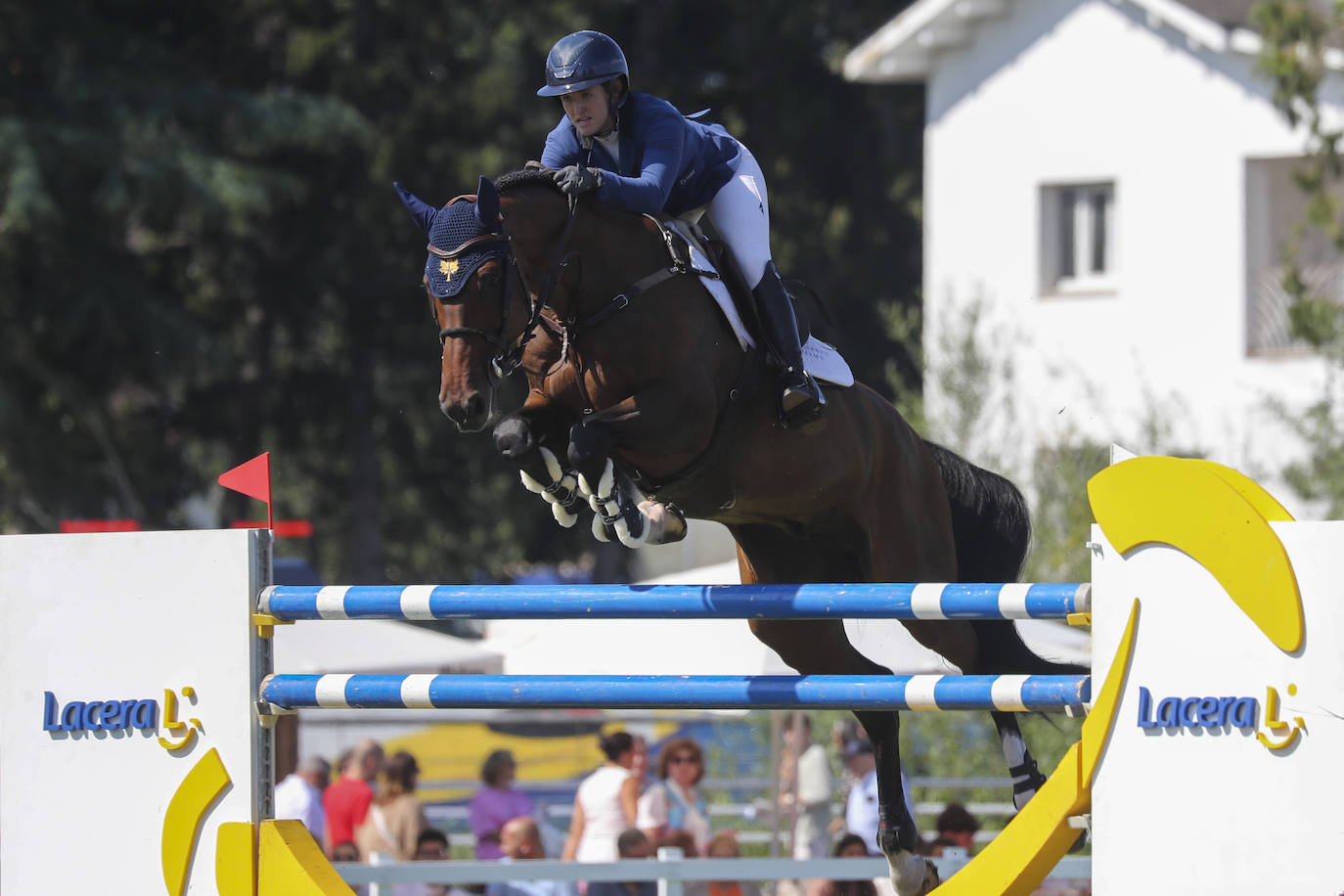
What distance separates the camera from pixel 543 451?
4164 millimetres

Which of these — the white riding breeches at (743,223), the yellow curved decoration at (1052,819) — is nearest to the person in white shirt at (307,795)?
the white riding breeches at (743,223)

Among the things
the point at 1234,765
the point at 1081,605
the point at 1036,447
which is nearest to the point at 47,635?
the point at 1081,605

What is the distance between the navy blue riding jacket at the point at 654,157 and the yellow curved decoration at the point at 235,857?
1.67 metres

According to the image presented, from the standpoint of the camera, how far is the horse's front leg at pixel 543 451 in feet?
13.3

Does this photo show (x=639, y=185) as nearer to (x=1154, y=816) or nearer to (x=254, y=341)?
(x=1154, y=816)

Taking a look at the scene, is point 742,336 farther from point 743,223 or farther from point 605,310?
point 605,310

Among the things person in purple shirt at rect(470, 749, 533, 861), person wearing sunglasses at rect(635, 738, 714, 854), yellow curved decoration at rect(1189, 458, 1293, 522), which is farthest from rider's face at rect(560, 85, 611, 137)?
person in purple shirt at rect(470, 749, 533, 861)

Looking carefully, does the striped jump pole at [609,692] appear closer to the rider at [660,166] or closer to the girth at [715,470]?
the girth at [715,470]

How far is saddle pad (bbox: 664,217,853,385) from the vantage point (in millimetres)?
4352

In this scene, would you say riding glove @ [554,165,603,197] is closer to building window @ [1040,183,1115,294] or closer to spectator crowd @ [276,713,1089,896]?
spectator crowd @ [276,713,1089,896]

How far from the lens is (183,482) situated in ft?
63.2

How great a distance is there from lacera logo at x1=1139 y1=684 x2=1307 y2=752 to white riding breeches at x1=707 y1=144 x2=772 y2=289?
188cm

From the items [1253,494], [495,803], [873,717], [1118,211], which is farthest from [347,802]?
[1118,211]

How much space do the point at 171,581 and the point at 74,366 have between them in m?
14.6
